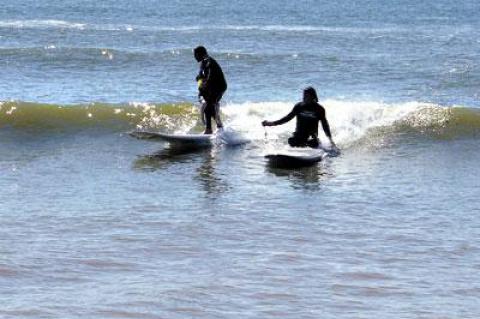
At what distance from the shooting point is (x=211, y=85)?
700 inches

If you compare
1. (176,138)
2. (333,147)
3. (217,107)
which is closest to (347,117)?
(217,107)

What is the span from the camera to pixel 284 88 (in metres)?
26.1

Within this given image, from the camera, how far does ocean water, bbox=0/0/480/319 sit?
9641 mm

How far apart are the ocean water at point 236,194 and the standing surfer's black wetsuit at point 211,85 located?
0.67m

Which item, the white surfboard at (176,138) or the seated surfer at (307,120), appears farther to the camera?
the white surfboard at (176,138)

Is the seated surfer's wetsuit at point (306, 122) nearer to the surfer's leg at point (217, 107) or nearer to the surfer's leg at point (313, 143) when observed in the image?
the surfer's leg at point (313, 143)

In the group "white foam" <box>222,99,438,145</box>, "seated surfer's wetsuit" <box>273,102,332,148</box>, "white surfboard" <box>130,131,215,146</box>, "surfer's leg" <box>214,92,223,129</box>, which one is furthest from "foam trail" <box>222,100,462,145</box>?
"seated surfer's wetsuit" <box>273,102,332,148</box>

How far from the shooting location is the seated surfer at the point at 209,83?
17641 millimetres

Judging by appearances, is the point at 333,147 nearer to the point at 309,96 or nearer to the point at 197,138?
the point at 309,96

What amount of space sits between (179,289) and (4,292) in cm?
157

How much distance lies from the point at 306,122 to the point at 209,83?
6.72 ft

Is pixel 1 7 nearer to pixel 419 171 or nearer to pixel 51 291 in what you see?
pixel 419 171

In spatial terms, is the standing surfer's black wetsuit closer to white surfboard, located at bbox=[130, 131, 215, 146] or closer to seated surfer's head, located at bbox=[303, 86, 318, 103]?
white surfboard, located at bbox=[130, 131, 215, 146]

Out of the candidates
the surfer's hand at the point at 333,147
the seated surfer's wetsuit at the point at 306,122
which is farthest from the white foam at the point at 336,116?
the seated surfer's wetsuit at the point at 306,122
